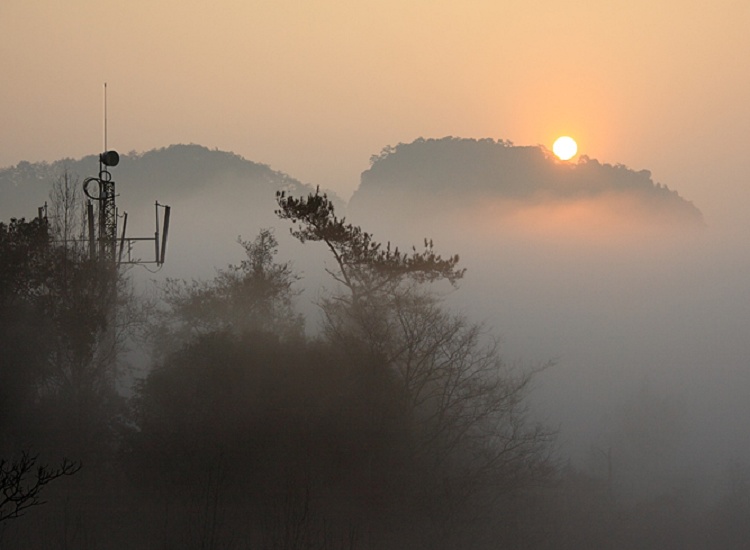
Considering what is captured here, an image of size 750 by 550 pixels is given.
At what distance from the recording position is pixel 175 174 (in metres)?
163

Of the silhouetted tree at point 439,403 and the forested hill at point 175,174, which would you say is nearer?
the silhouetted tree at point 439,403

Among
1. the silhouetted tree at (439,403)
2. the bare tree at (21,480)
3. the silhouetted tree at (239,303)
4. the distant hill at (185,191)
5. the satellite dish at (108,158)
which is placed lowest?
the bare tree at (21,480)

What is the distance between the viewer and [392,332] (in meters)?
36.9

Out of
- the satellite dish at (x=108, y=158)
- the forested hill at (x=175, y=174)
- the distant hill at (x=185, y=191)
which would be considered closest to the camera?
the satellite dish at (x=108, y=158)

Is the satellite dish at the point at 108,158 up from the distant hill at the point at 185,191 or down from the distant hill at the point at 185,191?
down

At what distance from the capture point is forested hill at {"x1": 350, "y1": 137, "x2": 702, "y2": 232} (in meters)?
162

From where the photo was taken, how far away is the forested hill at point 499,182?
16250cm

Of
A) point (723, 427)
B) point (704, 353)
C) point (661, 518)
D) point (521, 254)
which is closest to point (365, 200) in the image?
point (521, 254)

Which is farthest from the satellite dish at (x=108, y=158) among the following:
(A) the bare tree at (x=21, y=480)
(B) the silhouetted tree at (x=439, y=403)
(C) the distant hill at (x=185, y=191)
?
(C) the distant hill at (x=185, y=191)

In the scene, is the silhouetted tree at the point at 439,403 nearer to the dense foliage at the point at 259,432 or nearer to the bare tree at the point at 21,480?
the dense foliage at the point at 259,432

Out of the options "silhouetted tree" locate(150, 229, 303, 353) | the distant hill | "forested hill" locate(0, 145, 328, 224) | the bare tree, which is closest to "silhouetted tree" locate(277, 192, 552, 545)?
"silhouetted tree" locate(150, 229, 303, 353)

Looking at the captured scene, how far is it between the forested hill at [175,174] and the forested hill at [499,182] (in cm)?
1399

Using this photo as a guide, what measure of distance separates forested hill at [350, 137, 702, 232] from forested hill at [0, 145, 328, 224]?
14.0 metres

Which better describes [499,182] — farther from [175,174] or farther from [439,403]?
[439,403]
